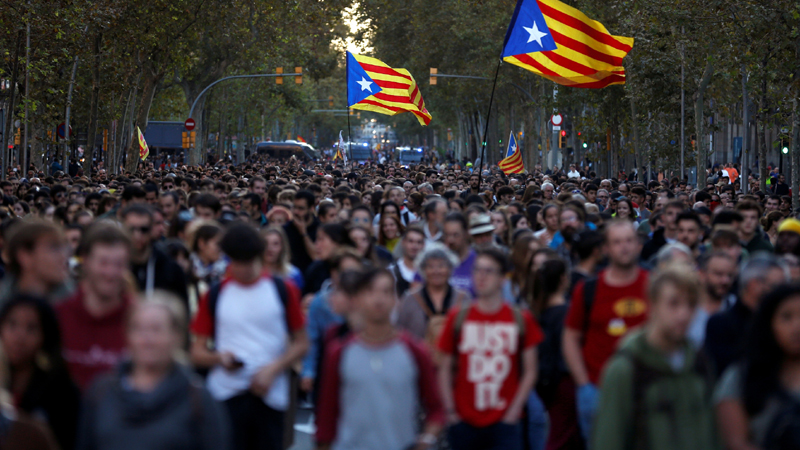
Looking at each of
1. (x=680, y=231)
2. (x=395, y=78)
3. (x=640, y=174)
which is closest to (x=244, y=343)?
(x=680, y=231)

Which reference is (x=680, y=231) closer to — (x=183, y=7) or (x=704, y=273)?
(x=704, y=273)

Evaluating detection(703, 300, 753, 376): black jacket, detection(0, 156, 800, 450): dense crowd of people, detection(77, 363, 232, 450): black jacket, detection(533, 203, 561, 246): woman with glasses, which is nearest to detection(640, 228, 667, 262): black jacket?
detection(533, 203, 561, 246): woman with glasses

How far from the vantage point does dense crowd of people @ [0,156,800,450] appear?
4129 mm

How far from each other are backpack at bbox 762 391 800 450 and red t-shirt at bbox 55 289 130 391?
8.57ft

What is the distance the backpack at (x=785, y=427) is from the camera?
4.06 metres

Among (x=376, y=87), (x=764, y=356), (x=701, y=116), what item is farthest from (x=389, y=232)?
(x=701, y=116)

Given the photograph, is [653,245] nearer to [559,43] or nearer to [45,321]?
[45,321]

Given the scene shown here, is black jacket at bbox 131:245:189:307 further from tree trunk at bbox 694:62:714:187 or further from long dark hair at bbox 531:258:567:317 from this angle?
tree trunk at bbox 694:62:714:187

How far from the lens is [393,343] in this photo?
499cm

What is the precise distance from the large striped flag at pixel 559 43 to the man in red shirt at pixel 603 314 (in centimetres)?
1255

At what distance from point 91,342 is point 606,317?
263 centimetres

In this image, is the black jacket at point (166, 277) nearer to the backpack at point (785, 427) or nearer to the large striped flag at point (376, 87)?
the backpack at point (785, 427)

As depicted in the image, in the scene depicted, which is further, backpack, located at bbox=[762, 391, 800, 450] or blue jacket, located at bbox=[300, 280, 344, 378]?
blue jacket, located at bbox=[300, 280, 344, 378]

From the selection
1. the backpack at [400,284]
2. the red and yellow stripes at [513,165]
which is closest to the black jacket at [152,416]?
the backpack at [400,284]
